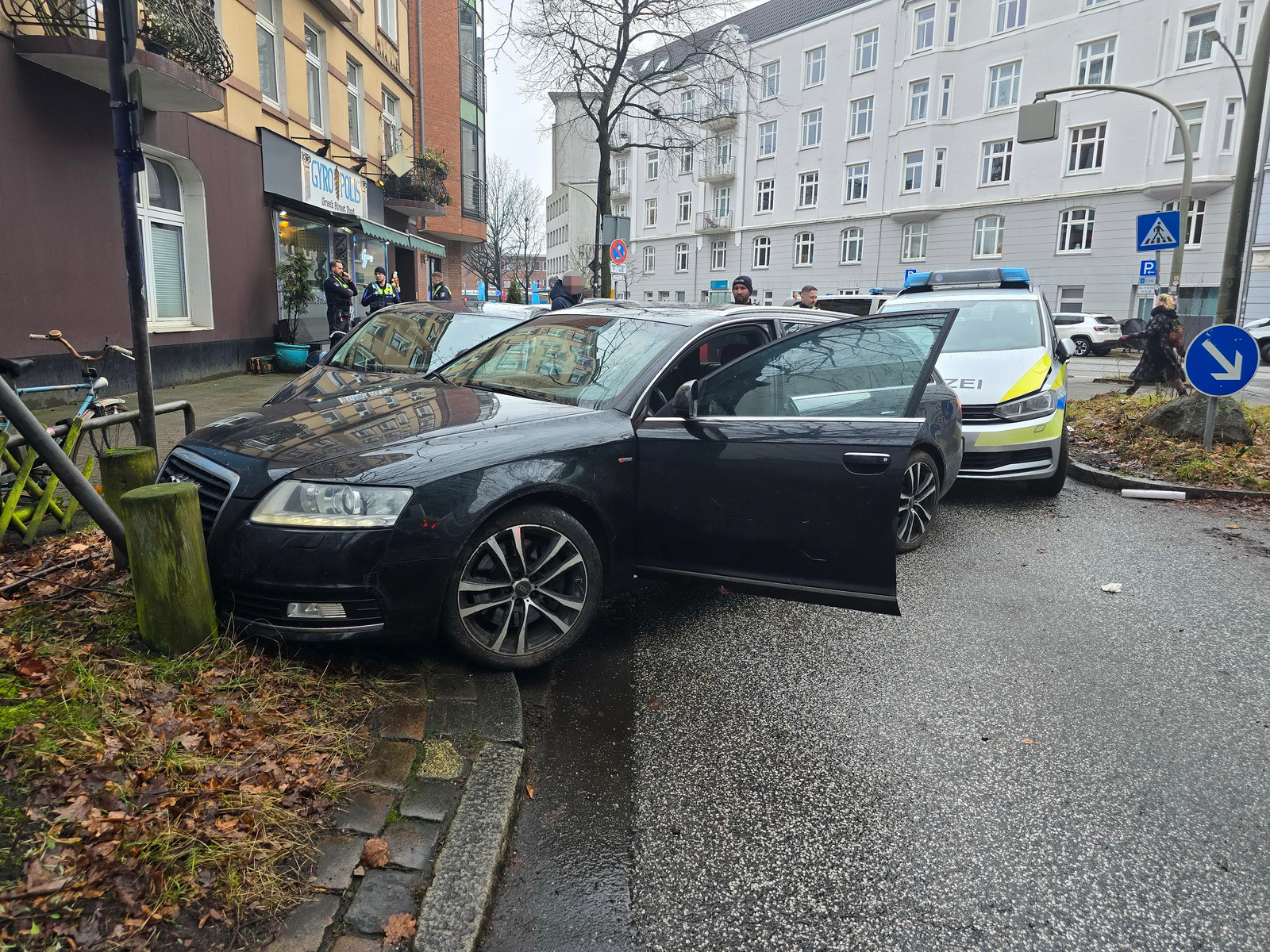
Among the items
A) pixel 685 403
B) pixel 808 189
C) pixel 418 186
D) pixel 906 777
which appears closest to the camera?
pixel 906 777

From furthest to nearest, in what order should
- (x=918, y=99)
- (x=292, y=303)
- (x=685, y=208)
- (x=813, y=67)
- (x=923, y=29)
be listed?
(x=685, y=208) → (x=813, y=67) → (x=918, y=99) → (x=923, y=29) → (x=292, y=303)

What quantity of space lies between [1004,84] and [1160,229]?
98.7 ft

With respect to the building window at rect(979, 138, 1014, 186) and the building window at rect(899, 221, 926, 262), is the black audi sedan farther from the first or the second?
the building window at rect(899, 221, 926, 262)

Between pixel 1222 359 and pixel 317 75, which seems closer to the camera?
pixel 1222 359

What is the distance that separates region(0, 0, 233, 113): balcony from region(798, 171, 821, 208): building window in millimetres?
39756

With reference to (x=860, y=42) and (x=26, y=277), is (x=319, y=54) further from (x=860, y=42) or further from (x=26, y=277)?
(x=860, y=42)

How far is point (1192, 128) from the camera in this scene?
32.8 meters

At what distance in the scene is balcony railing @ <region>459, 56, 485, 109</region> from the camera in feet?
111

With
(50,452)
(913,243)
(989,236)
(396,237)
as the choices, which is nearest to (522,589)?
(50,452)

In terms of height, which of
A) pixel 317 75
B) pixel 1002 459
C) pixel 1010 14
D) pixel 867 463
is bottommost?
pixel 1002 459

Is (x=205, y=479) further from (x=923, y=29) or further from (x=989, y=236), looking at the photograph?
(x=923, y=29)

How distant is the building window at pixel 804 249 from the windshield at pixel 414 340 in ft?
142

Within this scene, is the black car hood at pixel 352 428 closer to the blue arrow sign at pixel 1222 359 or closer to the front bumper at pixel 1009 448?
the front bumper at pixel 1009 448

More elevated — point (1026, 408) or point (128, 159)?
point (128, 159)
